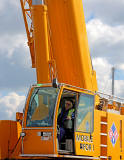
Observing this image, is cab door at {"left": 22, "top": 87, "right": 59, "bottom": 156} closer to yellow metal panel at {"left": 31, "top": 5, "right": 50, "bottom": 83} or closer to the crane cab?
the crane cab

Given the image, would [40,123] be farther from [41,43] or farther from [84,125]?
[41,43]

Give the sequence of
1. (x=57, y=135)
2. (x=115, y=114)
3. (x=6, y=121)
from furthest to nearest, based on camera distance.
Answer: (x=115, y=114) → (x=6, y=121) → (x=57, y=135)

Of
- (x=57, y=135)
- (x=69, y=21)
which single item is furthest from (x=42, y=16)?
(x=57, y=135)

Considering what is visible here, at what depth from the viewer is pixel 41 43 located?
539 inches

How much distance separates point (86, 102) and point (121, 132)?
2244 mm

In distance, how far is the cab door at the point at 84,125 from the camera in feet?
36.7

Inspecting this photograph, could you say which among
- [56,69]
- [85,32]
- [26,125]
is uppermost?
[85,32]

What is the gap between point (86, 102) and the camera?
11.7 m

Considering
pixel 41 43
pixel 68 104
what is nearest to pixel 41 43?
pixel 41 43

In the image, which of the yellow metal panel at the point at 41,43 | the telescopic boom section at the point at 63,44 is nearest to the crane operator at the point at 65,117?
the telescopic boom section at the point at 63,44

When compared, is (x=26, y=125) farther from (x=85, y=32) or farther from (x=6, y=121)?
(x=85, y=32)

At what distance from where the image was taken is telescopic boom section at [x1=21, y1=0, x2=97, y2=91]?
44.0ft

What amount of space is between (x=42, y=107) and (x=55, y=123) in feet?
2.18

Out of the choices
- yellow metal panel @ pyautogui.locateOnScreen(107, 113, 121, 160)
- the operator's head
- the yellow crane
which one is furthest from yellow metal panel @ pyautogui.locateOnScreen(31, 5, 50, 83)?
yellow metal panel @ pyautogui.locateOnScreen(107, 113, 121, 160)
